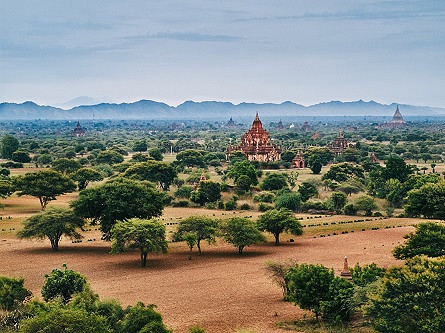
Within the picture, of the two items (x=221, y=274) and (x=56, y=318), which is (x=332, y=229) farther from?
(x=56, y=318)

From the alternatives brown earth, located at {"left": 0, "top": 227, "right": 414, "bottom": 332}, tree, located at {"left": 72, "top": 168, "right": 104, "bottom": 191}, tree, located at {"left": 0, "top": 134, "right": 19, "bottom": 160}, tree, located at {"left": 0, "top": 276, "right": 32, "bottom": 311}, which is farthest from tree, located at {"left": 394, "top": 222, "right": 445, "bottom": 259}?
tree, located at {"left": 0, "top": 134, "right": 19, "bottom": 160}

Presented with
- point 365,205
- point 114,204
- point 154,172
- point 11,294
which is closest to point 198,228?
point 114,204

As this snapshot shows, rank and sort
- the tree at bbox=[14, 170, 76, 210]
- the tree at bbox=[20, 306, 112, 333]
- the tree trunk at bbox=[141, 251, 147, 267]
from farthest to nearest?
the tree at bbox=[14, 170, 76, 210] < the tree trunk at bbox=[141, 251, 147, 267] < the tree at bbox=[20, 306, 112, 333]

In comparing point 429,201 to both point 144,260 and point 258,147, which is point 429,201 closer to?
point 144,260

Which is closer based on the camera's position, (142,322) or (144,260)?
(142,322)

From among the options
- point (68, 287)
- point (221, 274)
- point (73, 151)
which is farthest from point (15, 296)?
point (73, 151)

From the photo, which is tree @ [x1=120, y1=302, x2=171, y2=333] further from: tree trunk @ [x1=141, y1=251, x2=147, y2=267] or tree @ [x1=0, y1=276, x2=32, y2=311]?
tree trunk @ [x1=141, y1=251, x2=147, y2=267]

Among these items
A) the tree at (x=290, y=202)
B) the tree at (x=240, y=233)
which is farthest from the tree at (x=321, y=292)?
the tree at (x=290, y=202)
